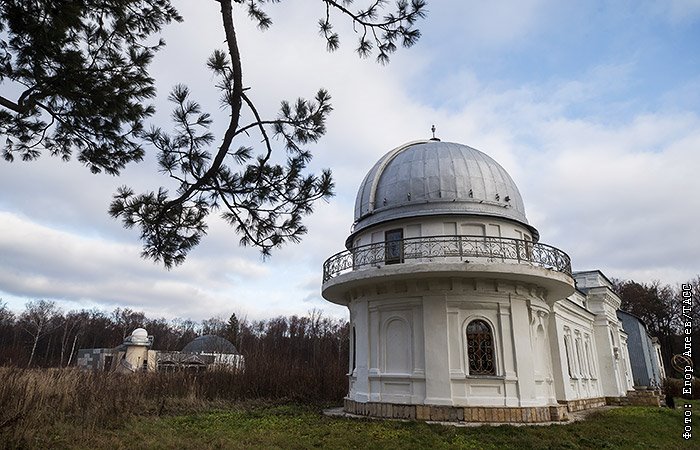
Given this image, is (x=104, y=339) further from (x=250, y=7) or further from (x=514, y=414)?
(x=250, y=7)

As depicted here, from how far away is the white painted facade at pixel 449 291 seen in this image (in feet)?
44.7

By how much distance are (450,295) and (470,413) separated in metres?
3.38

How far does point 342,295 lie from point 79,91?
1227 centimetres

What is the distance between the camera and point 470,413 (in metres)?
13.0

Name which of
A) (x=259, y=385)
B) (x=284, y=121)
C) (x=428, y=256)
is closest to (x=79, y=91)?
(x=284, y=121)

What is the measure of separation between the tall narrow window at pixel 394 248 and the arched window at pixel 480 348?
3.11 meters

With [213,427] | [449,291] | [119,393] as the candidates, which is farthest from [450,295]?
[119,393]

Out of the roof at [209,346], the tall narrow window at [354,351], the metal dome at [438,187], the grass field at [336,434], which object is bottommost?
the grass field at [336,434]

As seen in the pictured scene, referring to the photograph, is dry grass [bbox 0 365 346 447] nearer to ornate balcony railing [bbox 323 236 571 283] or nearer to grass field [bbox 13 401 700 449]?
grass field [bbox 13 401 700 449]

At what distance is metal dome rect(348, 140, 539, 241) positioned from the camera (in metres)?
15.6

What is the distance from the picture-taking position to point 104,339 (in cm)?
6681

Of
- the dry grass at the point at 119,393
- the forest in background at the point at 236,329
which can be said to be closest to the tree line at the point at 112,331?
the forest in background at the point at 236,329

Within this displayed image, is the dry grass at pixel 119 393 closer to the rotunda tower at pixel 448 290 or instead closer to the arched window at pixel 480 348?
the rotunda tower at pixel 448 290

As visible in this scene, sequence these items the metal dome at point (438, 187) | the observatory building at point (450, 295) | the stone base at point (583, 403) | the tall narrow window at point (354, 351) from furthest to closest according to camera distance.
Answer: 1. the stone base at point (583, 403)
2. the tall narrow window at point (354, 351)
3. the metal dome at point (438, 187)
4. the observatory building at point (450, 295)
